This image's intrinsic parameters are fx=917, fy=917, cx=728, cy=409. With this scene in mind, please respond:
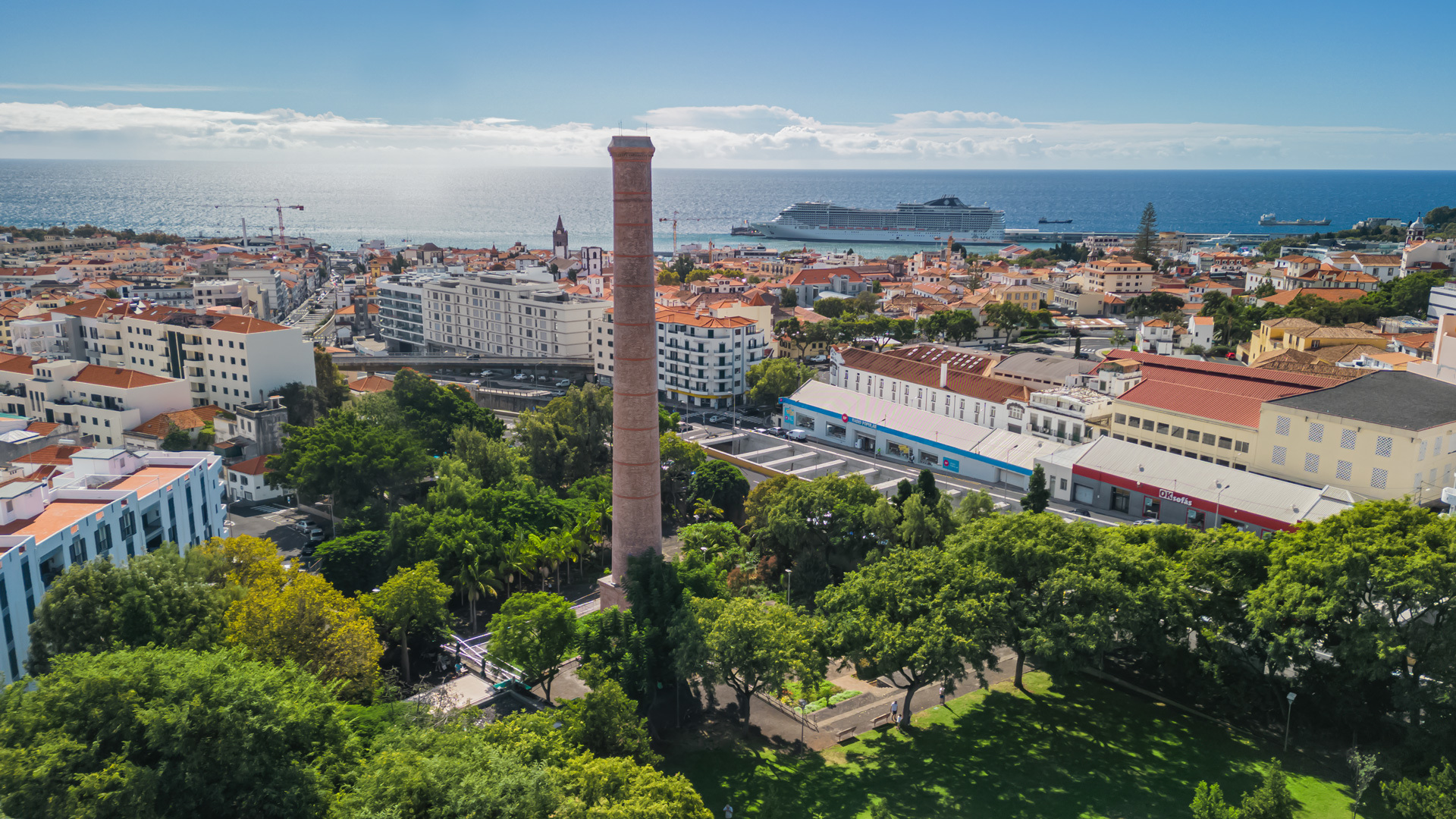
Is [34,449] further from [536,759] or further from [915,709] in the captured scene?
[915,709]

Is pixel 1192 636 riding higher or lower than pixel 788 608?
lower

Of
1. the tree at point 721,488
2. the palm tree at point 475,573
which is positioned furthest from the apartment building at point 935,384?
the palm tree at point 475,573

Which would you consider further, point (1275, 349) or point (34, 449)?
point (1275, 349)

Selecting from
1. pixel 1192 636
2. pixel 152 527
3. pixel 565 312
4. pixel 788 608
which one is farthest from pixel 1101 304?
pixel 152 527

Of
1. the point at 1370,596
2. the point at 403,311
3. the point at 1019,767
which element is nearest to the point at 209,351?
the point at 403,311

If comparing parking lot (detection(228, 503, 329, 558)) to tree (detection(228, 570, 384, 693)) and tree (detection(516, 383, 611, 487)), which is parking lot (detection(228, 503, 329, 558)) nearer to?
tree (detection(516, 383, 611, 487))

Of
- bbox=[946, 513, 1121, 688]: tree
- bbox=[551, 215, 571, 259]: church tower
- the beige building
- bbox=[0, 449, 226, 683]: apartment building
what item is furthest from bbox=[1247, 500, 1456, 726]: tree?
bbox=[551, 215, 571, 259]: church tower
